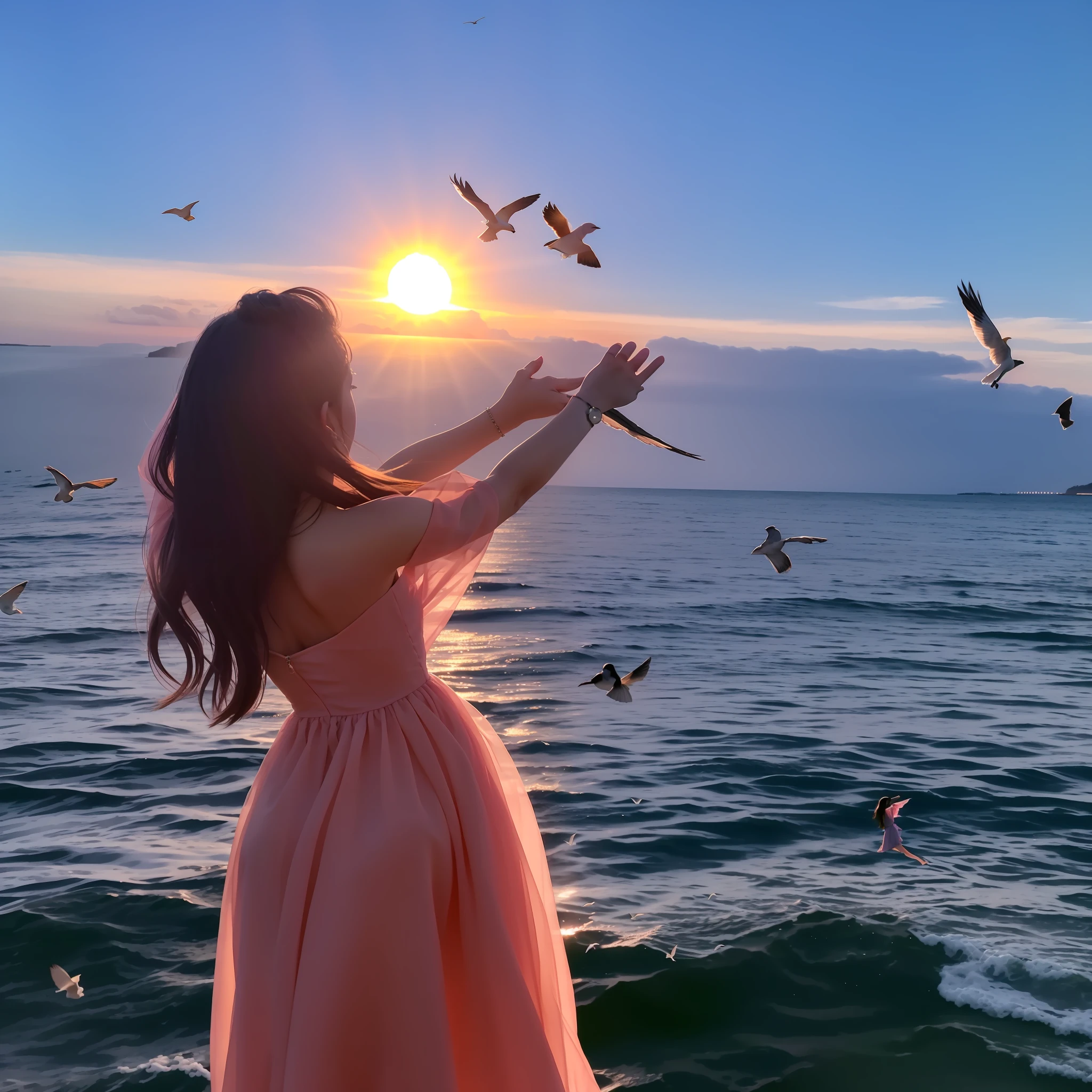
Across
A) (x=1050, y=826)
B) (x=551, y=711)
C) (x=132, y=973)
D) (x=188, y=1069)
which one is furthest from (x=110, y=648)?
(x=1050, y=826)

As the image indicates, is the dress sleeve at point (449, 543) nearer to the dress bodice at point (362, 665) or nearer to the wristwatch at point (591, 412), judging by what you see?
the dress bodice at point (362, 665)

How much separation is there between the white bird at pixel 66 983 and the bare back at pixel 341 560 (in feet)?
12.1

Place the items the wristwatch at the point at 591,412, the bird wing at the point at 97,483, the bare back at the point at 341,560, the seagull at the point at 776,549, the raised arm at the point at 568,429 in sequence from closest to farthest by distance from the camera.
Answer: the bare back at the point at 341,560 → the raised arm at the point at 568,429 → the wristwatch at the point at 591,412 → the bird wing at the point at 97,483 → the seagull at the point at 776,549

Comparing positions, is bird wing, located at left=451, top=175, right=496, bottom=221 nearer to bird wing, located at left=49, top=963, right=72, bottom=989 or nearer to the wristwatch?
the wristwatch

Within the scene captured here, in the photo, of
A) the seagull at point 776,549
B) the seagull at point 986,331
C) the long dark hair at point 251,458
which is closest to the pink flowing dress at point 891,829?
the seagull at point 776,549

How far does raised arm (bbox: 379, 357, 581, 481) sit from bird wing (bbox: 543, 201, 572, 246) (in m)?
1.10

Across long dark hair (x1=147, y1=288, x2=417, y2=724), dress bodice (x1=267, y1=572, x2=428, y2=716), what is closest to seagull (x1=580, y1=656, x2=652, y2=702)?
dress bodice (x1=267, y1=572, x2=428, y2=716)

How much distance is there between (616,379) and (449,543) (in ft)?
2.44

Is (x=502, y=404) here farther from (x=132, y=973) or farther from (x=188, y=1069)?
(x=132, y=973)

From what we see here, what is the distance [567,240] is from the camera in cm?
419

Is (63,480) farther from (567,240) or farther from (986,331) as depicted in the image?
(986,331)

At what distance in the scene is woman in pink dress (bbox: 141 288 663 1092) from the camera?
2.49 meters

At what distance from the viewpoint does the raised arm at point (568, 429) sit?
2.64 m

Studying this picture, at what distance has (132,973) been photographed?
17.7 feet
